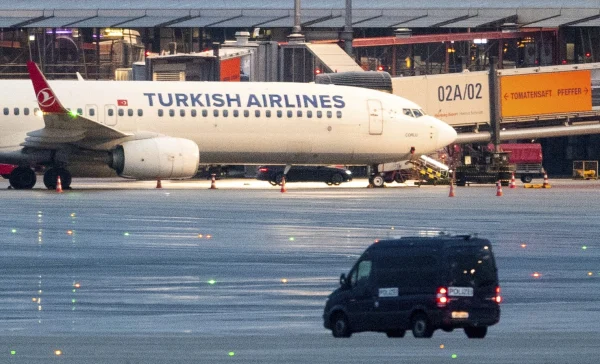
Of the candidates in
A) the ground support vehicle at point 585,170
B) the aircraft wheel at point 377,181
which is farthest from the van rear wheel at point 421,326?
the ground support vehicle at point 585,170

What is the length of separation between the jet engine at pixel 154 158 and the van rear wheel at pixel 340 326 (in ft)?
83.0

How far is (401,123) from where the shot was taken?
142 ft

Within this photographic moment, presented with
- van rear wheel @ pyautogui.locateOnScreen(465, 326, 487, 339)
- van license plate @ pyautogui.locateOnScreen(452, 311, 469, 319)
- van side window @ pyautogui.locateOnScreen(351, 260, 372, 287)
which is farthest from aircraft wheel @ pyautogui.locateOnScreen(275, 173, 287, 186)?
van license plate @ pyautogui.locateOnScreen(452, 311, 469, 319)

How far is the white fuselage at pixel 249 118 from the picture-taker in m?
40.7

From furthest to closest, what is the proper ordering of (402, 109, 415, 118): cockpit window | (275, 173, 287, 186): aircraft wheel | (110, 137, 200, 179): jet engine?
(275, 173, 287, 186): aircraft wheel → (402, 109, 415, 118): cockpit window → (110, 137, 200, 179): jet engine

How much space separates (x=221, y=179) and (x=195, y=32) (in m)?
18.0

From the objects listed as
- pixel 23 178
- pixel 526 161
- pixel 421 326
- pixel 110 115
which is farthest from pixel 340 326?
pixel 526 161

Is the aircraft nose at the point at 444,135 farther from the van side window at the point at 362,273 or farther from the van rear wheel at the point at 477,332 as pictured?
the van rear wheel at the point at 477,332

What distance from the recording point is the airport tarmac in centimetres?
1271

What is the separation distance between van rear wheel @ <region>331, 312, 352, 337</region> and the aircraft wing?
25204 millimetres

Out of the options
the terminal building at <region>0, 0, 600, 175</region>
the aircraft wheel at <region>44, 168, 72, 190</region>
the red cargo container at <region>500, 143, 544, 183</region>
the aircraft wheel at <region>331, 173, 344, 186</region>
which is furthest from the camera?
the terminal building at <region>0, 0, 600, 175</region>

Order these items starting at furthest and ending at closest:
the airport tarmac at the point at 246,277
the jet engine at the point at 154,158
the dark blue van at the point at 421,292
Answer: the jet engine at the point at 154,158, the dark blue van at the point at 421,292, the airport tarmac at the point at 246,277

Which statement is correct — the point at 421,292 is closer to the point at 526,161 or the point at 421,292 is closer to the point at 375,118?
the point at 375,118

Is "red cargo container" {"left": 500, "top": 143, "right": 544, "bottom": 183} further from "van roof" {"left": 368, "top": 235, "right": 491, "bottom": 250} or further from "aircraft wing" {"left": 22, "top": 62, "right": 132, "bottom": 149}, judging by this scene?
"van roof" {"left": 368, "top": 235, "right": 491, "bottom": 250}
